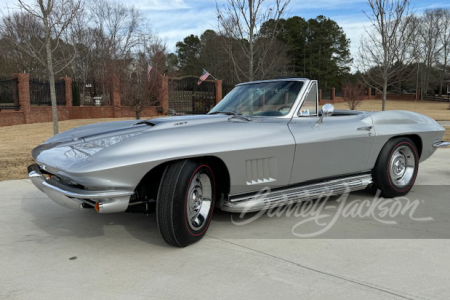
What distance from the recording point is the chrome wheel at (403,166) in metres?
4.95

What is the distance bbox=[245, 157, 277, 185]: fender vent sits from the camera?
3.54 meters

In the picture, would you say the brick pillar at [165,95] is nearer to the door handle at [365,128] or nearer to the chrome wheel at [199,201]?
the door handle at [365,128]

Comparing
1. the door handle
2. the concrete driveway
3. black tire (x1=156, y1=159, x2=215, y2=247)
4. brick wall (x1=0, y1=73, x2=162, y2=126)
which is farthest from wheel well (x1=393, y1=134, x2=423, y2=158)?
brick wall (x1=0, y1=73, x2=162, y2=126)

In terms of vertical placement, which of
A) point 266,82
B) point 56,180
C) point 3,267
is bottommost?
point 3,267

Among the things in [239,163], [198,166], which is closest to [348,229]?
[239,163]

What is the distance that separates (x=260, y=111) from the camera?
4.31 metres

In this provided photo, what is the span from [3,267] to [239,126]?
2.19 metres

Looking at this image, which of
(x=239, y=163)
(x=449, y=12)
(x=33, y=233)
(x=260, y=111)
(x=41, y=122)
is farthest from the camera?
(x=449, y=12)

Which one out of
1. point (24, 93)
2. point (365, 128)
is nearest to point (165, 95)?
point (24, 93)

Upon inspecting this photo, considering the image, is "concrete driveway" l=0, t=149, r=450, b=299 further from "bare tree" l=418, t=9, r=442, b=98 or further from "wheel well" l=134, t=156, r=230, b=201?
"bare tree" l=418, t=9, r=442, b=98

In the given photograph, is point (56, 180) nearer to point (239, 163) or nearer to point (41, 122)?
point (239, 163)

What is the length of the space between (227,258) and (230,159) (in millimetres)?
819

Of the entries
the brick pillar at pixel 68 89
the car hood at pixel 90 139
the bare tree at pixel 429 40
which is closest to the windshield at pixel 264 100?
the car hood at pixel 90 139

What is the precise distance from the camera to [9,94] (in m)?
20.8
